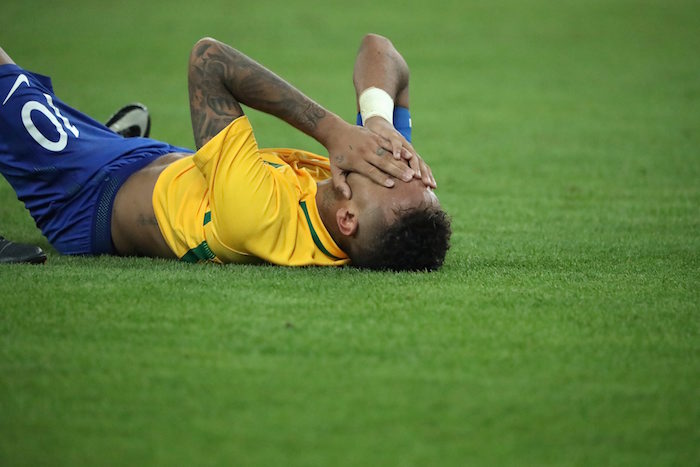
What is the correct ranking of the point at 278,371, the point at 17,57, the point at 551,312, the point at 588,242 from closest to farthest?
the point at 278,371 → the point at 551,312 → the point at 588,242 → the point at 17,57

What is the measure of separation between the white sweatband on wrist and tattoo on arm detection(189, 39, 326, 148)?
0.85 ft

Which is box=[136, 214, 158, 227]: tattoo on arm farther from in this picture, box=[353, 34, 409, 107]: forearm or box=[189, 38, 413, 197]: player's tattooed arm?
box=[353, 34, 409, 107]: forearm

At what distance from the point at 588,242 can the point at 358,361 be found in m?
2.01

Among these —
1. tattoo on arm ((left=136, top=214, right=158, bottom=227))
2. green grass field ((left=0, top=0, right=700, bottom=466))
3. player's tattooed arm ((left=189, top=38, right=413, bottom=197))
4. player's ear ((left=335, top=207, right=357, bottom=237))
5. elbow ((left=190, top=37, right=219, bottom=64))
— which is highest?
elbow ((left=190, top=37, right=219, bottom=64))

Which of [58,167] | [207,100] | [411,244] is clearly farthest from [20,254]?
[411,244]

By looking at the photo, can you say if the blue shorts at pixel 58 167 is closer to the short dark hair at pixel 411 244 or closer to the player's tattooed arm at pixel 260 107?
the player's tattooed arm at pixel 260 107

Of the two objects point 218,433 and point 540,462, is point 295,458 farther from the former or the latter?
point 540,462

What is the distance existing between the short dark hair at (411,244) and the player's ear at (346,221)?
92 mm

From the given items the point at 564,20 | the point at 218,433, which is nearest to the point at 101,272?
the point at 218,433

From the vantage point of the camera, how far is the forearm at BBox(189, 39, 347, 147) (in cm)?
358

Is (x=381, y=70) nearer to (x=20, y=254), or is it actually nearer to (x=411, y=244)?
(x=411, y=244)


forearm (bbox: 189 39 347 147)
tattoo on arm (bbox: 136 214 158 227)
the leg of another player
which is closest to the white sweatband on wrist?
forearm (bbox: 189 39 347 147)

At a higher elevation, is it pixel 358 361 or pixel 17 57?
pixel 17 57

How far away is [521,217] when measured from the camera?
499 centimetres
